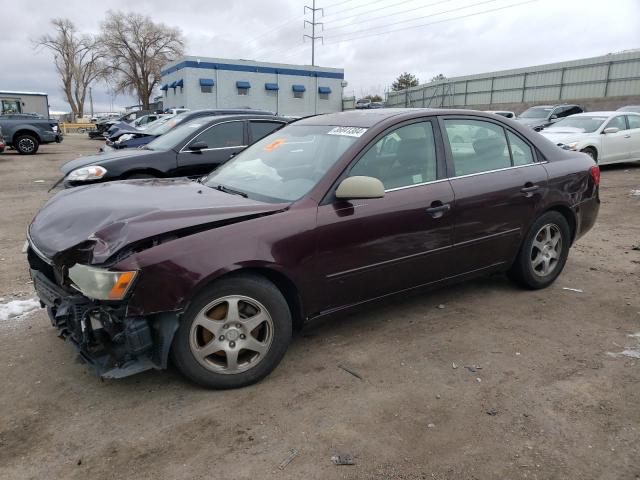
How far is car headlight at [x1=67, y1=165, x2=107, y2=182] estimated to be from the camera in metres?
6.73

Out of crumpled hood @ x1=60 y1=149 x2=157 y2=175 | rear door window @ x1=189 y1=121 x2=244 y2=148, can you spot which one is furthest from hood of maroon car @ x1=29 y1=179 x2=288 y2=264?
rear door window @ x1=189 y1=121 x2=244 y2=148

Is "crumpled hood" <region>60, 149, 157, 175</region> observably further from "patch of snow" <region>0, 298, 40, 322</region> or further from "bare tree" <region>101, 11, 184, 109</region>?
"bare tree" <region>101, 11, 184, 109</region>

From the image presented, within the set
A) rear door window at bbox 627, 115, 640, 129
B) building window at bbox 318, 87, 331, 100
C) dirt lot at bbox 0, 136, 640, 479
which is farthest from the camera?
building window at bbox 318, 87, 331, 100

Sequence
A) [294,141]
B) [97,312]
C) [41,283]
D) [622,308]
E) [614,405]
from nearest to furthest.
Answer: [97,312], [614,405], [41,283], [294,141], [622,308]

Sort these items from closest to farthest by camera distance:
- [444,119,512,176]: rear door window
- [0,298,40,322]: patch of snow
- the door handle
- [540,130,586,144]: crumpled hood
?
the door handle
[444,119,512,176]: rear door window
[0,298,40,322]: patch of snow
[540,130,586,144]: crumpled hood

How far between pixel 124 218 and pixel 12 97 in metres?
40.6

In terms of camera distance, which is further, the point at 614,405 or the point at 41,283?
the point at 41,283

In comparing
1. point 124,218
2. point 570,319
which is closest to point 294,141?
point 124,218

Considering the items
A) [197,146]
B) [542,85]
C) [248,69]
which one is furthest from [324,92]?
[197,146]

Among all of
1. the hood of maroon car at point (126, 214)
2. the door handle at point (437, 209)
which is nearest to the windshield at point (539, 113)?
the door handle at point (437, 209)

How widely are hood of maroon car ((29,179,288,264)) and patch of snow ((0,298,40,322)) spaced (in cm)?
114

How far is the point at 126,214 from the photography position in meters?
2.96

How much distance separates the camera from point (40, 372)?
325 centimetres

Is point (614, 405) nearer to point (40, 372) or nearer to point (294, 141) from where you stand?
point (294, 141)
